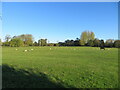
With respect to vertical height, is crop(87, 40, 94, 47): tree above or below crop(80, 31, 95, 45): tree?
below

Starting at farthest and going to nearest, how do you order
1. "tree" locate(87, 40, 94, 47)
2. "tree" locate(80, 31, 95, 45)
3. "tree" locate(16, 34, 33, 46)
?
"tree" locate(80, 31, 95, 45), "tree" locate(16, 34, 33, 46), "tree" locate(87, 40, 94, 47)

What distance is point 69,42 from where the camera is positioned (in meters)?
130

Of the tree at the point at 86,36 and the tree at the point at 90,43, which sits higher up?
the tree at the point at 86,36

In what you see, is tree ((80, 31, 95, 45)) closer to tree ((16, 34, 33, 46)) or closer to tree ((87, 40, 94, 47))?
tree ((87, 40, 94, 47))

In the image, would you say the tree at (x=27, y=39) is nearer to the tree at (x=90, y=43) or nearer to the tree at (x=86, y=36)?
the tree at (x=86, y=36)

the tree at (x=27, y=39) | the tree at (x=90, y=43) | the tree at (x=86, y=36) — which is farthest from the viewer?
the tree at (x=86, y=36)

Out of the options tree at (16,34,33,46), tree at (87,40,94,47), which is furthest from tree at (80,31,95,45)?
tree at (16,34,33,46)

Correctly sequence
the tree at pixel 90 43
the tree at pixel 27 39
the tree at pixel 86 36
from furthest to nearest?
the tree at pixel 86 36 → the tree at pixel 27 39 → the tree at pixel 90 43

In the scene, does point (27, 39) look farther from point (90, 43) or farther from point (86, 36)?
point (90, 43)

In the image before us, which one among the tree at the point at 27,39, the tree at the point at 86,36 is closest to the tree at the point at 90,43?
the tree at the point at 86,36

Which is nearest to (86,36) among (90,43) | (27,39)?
(90,43)

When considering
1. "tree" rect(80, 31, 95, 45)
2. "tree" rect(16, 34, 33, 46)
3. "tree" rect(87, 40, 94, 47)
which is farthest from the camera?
"tree" rect(80, 31, 95, 45)

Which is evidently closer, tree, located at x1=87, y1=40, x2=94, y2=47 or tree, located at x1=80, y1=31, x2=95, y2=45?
tree, located at x1=87, y1=40, x2=94, y2=47

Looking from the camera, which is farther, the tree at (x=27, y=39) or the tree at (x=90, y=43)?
the tree at (x=27, y=39)
